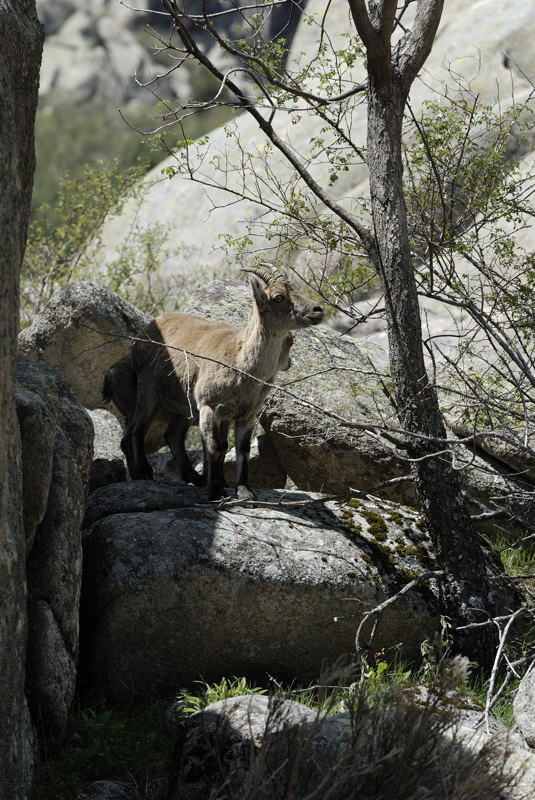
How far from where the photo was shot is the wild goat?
909 centimetres

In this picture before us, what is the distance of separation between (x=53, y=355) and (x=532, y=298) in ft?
19.1

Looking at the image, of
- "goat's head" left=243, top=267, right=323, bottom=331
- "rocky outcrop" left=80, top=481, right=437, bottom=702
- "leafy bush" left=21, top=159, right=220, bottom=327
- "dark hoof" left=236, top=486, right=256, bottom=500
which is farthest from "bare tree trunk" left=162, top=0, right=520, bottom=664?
"leafy bush" left=21, top=159, right=220, bottom=327

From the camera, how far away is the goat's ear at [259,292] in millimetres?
9125

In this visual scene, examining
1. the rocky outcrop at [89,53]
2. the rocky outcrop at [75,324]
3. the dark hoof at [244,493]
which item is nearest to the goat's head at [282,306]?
the dark hoof at [244,493]

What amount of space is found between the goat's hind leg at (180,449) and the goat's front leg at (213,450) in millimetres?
1022

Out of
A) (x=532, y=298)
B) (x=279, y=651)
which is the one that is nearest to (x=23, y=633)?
(x=279, y=651)

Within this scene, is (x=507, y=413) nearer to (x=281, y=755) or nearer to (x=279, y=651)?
(x=279, y=651)

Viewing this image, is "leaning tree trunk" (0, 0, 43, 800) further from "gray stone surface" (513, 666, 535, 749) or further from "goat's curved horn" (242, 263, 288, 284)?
"goat's curved horn" (242, 263, 288, 284)

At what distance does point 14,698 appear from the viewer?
5.18m

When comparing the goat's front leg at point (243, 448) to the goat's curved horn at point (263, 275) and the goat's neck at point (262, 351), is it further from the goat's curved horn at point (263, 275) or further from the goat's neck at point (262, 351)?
the goat's curved horn at point (263, 275)

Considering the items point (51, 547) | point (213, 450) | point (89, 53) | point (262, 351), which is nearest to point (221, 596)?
point (51, 547)

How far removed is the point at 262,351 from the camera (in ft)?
30.1

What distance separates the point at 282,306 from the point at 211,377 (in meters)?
0.95

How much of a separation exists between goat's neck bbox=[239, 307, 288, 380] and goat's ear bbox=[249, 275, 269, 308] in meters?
0.12
